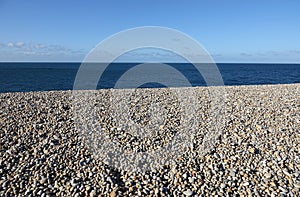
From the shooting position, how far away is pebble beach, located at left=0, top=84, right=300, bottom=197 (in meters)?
3.78

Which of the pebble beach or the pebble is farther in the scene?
the pebble beach

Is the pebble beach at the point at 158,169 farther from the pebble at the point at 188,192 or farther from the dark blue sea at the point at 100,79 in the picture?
the dark blue sea at the point at 100,79

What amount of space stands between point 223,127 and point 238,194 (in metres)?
2.82

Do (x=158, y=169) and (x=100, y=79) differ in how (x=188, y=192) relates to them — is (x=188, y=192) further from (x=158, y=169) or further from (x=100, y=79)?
(x=100, y=79)

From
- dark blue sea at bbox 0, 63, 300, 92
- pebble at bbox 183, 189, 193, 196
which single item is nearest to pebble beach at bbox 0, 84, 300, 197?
pebble at bbox 183, 189, 193, 196

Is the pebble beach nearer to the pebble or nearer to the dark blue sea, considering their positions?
the pebble

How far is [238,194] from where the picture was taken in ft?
12.0

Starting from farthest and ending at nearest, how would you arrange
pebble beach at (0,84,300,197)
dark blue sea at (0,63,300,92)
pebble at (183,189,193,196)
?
dark blue sea at (0,63,300,92) → pebble beach at (0,84,300,197) → pebble at (183,189,193,196)

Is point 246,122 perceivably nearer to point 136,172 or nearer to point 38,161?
point 136,172

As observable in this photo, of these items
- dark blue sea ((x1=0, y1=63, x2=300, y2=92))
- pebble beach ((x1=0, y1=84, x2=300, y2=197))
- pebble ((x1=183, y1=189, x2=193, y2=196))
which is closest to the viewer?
pebble ((x1=183, y1=189, x2=193, y2=196))

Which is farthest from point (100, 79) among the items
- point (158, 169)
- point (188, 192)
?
point (188, 192)

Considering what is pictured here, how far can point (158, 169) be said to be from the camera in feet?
14.4

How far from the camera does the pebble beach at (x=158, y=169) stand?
3779 mm

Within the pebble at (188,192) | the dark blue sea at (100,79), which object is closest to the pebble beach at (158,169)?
Answer: the pebble at (188,192)
